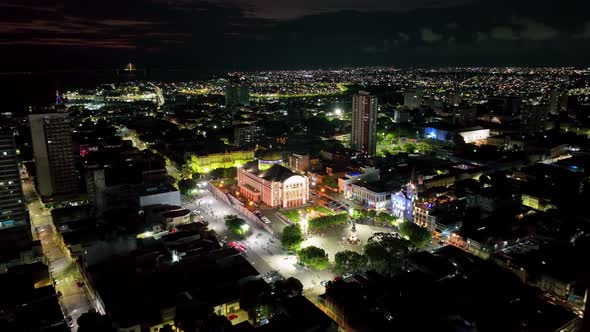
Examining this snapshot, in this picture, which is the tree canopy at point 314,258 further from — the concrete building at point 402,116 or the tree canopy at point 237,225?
the concrete building at point 402,116

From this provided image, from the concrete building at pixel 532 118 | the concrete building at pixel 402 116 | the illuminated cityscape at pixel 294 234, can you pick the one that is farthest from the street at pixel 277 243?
the concrete building at pixel 402 116

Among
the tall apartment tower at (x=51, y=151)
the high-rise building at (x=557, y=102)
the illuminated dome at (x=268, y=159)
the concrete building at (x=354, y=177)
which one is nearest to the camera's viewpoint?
the tall apartment tower at (x=51, y=151)

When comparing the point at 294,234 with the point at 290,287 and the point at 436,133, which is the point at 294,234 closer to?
the point at 290,287

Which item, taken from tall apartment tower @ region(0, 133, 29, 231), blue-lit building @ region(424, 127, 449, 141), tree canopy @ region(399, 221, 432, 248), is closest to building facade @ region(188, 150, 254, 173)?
tall apartment tower @ region(0, 133, 29, 231)

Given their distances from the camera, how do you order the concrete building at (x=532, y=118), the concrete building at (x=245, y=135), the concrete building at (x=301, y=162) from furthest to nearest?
the concrete building at (x=532, y=118) < the concrete building at (x=245, y=135) < the concrete building at (x=301, y=162)

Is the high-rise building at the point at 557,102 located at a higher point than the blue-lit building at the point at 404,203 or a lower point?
higher

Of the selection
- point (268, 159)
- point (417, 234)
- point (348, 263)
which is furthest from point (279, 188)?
point (348, 263)

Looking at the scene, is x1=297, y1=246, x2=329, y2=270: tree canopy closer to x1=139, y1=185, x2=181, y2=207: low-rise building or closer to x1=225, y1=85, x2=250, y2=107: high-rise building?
x1=139, y1=185, x2=181, y2=207: low-rise building
